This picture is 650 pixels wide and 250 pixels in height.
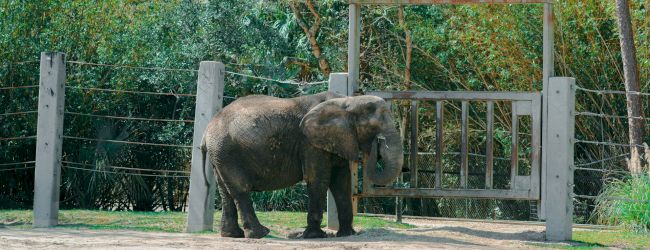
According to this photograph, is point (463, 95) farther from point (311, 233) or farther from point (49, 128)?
point (49, 128)

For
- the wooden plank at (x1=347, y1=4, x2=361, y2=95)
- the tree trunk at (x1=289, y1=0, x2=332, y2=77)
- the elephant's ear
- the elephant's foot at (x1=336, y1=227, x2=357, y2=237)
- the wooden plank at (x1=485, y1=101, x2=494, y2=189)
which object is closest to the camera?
the elephant's ear

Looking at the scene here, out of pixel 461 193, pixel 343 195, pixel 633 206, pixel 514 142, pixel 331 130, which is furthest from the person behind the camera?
pixel 633 206

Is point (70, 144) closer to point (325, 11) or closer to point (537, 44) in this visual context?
point (325, 11)

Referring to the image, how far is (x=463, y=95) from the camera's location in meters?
11.4

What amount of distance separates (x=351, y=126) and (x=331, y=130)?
238 mm

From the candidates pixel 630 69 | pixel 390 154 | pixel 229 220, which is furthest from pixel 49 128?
pixel 630 69

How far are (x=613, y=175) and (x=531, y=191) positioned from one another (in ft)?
17.8

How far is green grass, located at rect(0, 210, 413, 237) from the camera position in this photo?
1183cm

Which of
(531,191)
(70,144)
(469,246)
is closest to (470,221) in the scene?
(531,191)

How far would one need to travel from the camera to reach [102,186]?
1612 cm

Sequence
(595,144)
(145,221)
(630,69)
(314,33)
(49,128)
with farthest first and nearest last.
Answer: (314,33) < (595,144) < (630,69) < (145,221) < (49,128)

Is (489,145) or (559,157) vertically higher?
(489,145)

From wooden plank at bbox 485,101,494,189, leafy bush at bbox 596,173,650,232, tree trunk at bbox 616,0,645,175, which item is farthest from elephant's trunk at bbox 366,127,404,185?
tree trunk at bbox 616,0,645,175

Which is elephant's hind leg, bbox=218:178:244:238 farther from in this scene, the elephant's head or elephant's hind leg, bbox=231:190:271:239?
the elephant's head
